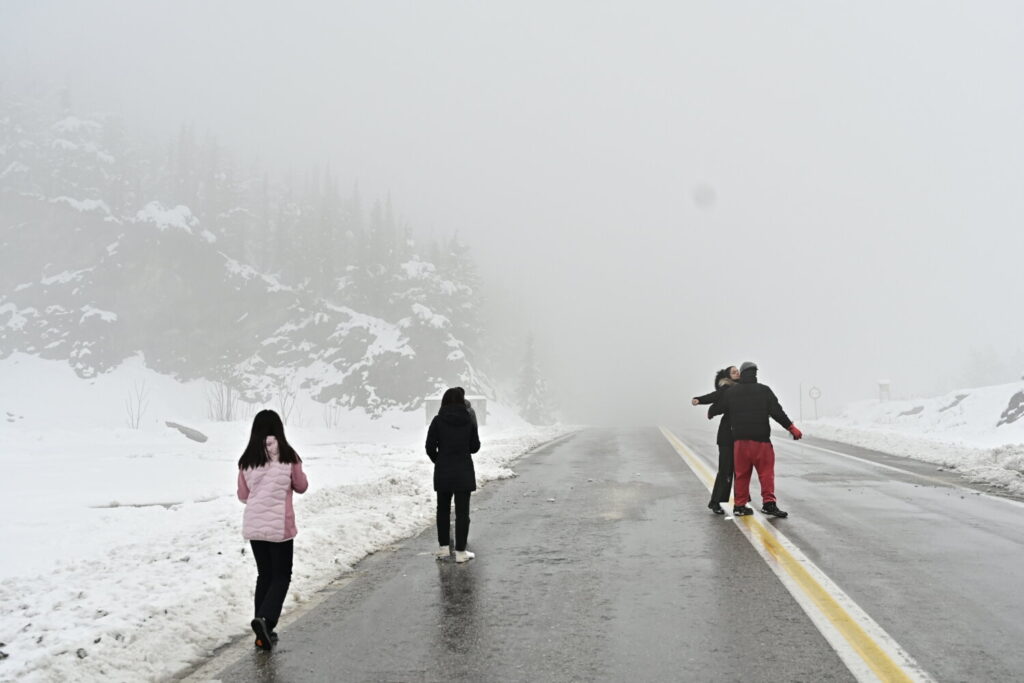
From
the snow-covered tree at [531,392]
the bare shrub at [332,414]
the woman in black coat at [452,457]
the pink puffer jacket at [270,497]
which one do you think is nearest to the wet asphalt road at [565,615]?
the woman in black coat at [452,457]

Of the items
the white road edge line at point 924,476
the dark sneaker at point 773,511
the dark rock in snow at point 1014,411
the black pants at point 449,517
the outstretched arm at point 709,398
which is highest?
the outstretched arm at point 709,398

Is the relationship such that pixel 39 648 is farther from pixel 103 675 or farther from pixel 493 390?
pixel 493 390

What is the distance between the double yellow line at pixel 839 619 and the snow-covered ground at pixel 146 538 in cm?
434

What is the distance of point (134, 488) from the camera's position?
47.0 feet

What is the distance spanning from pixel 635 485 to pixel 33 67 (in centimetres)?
10926

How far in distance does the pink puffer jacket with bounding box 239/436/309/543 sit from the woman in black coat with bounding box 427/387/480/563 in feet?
8.26

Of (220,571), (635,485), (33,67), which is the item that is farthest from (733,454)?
(33,67)

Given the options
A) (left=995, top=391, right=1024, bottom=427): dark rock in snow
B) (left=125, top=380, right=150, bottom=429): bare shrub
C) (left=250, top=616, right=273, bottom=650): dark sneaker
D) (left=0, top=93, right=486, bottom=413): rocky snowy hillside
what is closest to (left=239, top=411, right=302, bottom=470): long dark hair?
(left=250, top=616, right=273, bottom=650): dark sneaker

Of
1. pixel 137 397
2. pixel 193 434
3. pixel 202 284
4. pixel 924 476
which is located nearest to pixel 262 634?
pixel 924 476

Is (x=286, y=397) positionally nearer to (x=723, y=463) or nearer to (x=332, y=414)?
(x=332, y=414)

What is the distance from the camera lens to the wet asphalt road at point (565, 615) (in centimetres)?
429

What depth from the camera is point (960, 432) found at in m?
27.7

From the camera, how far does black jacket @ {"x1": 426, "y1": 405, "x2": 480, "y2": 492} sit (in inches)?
308

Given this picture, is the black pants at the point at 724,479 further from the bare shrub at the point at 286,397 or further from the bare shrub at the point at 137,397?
the bare shrub at the point at 137,397
